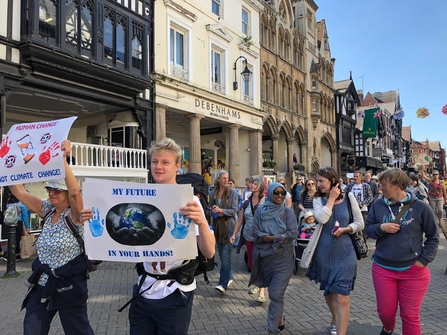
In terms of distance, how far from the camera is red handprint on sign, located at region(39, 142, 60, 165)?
2.74 metres

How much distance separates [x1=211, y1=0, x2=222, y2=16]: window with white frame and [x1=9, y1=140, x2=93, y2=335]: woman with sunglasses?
56.0ft

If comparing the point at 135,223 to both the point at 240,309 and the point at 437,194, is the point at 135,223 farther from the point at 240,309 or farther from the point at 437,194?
the point at 437,194

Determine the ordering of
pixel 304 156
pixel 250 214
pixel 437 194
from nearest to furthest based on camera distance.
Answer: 1. pixel 250 214
2. pixel 437 194
3. pixel 304 156

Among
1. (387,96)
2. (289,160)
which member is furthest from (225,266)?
(387,96)

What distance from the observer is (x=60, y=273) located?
2797 millimetres

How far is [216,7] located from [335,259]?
1726 cm

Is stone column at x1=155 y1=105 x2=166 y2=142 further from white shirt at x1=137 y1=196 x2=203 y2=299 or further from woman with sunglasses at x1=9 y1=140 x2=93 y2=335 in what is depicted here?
white shirt at x1=137 y1=196 x2=203 y2=299

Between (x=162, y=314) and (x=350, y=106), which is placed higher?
(x=350, y=106)

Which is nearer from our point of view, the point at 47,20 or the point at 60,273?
the point at 60,273

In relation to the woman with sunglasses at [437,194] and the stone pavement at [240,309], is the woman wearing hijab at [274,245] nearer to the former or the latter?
the stone pavement at [240,309]

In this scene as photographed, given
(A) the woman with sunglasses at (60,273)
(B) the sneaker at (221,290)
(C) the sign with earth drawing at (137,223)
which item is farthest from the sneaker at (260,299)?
(C) the sign with earth drawing at (137,223)

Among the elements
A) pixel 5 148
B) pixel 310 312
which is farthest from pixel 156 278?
pixel 310 312

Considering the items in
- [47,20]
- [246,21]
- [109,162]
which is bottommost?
[109,162]

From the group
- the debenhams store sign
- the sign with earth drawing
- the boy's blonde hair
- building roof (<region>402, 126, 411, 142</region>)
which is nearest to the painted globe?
the sign with earth drawing
